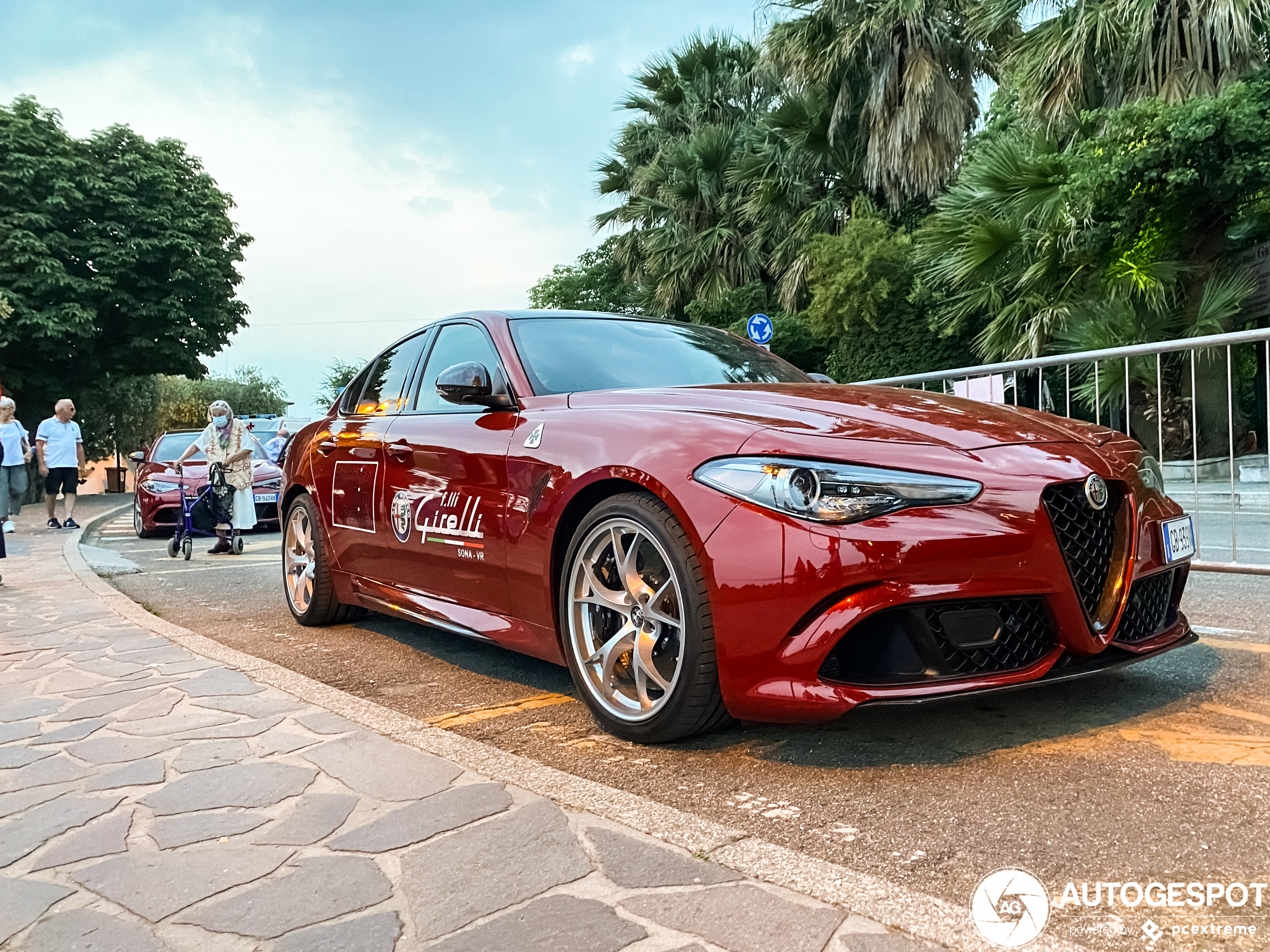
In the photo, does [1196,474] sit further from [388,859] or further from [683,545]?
[388,859]

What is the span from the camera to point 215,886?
2.32 meters

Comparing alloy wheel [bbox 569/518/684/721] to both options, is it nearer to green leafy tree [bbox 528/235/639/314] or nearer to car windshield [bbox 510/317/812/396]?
car windshield [bbox 510/317/812/396]

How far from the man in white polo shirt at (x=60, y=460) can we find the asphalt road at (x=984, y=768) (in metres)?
11.7

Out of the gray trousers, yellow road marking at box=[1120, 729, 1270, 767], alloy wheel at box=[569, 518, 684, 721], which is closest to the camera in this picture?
yellow road marking at box=[1120, 729, 1270, 767]

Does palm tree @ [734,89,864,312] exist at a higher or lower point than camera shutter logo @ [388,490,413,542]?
higher

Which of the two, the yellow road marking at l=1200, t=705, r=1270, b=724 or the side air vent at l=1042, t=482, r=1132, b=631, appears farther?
the yellow road marking at l=1200, t=705, r=1270, b=724

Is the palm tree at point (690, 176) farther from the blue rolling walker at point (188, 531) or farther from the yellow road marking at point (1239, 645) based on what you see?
the yellow road marking at point (1239, 645)

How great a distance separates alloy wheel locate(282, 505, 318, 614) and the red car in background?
24.0 feet

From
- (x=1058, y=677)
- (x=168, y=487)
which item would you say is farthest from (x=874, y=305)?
(x=1058, y=677)

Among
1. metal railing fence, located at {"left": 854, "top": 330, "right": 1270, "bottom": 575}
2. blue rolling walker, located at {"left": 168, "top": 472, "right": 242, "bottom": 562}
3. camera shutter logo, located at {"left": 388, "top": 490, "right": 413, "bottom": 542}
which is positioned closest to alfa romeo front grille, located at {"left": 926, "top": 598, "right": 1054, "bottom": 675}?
camera shutter logo, located at {"left": 388, "top": 490, "right": 413, "bottom": 542}

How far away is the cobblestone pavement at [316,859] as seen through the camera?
204 cm

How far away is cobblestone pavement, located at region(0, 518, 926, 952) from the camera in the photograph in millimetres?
2037

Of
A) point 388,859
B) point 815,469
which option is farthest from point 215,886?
point 815,469

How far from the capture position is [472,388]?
3.95m
